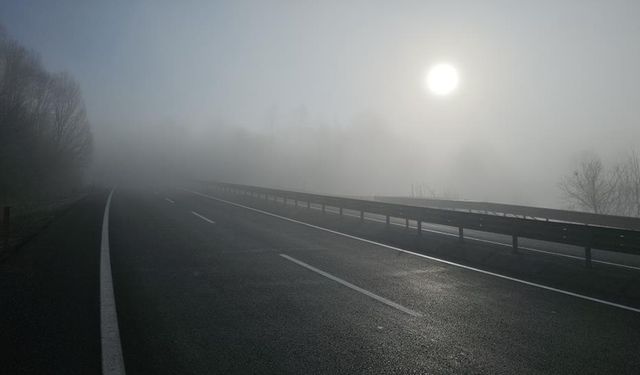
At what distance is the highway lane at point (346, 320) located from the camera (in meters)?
3.42

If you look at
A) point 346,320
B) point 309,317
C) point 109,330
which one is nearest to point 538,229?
point 346,320

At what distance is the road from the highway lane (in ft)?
0.07

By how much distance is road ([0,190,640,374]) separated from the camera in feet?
11.2

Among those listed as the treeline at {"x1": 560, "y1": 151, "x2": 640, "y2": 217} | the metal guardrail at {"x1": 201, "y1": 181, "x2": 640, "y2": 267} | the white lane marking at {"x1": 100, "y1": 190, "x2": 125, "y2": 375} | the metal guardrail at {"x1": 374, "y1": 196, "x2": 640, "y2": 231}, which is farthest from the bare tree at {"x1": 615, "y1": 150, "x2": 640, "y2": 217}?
the white lane marking at {"x1": 100, "y1": 190, "x2": 125, "y2": 375}

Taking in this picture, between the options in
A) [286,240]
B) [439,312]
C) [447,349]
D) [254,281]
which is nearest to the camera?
[447,349]

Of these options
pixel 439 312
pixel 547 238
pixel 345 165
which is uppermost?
pixel 345 165

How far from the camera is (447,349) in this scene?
3.72m

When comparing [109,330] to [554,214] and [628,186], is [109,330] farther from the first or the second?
[628,186]

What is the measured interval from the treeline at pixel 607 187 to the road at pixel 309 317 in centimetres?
2854

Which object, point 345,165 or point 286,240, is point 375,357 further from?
point 345,165

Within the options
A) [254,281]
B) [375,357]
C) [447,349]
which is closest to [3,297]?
[254,281]

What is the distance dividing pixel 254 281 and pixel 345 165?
2580 inches

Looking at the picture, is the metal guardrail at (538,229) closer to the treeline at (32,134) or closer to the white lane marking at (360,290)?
the white lane marking at (360,290)

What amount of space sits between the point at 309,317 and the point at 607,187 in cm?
4004
